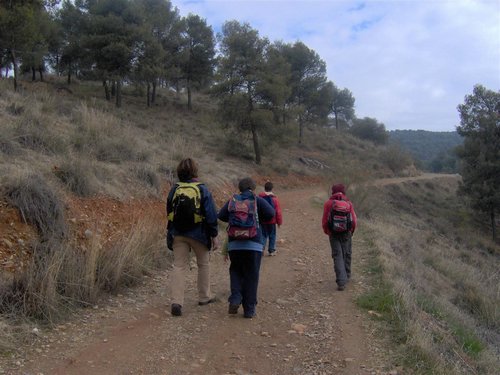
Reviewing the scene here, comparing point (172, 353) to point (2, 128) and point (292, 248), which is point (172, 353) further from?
point (2, 128)

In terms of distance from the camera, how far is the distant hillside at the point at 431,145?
88.9m

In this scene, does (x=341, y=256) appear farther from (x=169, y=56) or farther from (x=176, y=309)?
(x=169, y=56)

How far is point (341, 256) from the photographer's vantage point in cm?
688

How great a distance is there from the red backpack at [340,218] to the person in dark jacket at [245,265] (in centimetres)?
171

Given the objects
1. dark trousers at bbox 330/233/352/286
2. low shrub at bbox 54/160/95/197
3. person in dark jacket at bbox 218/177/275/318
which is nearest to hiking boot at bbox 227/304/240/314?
person in dark jacket at bbox 218/177/275/318

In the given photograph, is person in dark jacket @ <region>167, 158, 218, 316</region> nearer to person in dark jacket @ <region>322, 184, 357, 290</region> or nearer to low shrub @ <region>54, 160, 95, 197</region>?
person in dark jacket @ <region>322, 184, 357, 290</region>

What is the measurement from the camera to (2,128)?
8.66 metres

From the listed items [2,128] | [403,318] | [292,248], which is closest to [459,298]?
[292,248]

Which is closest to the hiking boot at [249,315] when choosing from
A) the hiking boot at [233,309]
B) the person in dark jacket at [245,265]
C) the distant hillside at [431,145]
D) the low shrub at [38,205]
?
the person in dark jacket at [245,265]

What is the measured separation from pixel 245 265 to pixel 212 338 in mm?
966

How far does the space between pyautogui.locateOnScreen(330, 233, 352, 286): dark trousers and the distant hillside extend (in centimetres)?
8230

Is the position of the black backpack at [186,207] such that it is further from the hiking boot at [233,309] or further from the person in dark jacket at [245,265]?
the hiking boot at [233,309]

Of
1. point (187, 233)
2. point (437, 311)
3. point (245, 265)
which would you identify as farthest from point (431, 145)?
point (187, 233)

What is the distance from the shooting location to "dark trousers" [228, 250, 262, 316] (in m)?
5.33
